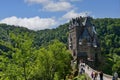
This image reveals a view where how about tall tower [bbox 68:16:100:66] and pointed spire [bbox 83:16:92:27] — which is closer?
tall tower [bbox 68:16:100:66]

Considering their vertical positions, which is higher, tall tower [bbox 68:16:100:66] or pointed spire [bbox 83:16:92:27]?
pointed spire [bbox 83:16:92:27]

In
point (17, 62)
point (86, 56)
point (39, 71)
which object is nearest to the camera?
point (17, 62)

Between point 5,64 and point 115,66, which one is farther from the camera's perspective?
point 115,66

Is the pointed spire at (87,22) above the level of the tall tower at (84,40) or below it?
above

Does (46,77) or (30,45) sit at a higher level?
(30,45)

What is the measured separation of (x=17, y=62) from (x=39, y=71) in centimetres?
2557

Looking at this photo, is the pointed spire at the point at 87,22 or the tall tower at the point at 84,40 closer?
the tall tower at the point at 84,40

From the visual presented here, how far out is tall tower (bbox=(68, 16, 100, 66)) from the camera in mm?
95850

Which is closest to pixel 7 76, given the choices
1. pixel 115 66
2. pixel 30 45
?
pixel 30 45

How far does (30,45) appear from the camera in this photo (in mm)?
40562

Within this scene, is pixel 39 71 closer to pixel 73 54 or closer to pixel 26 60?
pixel 26 60

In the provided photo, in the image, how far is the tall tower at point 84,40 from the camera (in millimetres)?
95850

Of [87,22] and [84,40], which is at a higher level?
[87,22]

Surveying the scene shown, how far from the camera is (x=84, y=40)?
96500mm
